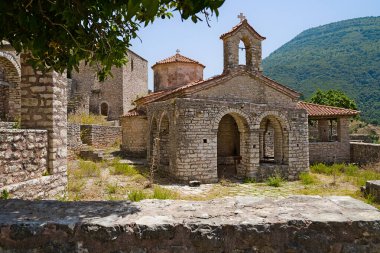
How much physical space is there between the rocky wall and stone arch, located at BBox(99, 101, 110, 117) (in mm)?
26709

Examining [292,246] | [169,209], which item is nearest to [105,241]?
[169,209]

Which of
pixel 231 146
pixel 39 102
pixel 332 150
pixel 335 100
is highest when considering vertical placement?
pixel 335 100

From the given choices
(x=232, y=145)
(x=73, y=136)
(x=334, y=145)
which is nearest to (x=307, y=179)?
(x=232, y=145)

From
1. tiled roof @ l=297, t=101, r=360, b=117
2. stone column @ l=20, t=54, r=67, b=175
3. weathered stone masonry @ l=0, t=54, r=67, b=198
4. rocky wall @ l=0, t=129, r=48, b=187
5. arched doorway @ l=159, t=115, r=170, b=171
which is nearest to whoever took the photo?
rocky wall @ l=0, t=129, r=48, b=187

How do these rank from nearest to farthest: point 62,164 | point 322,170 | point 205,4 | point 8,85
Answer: point 205,4
point 62,164
point 322,170
point 8,85

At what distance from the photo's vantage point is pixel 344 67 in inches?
3497

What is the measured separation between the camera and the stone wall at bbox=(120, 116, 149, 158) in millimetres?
18672

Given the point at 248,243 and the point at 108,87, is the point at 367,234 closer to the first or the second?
the point at 248,243

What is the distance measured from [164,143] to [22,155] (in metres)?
10.1

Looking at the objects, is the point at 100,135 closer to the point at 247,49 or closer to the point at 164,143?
the point at 164,143

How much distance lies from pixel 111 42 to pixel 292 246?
3436 millimetres

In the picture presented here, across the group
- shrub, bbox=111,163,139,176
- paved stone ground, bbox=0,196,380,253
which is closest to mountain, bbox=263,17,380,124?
shrub, bbox=111,163,139,176

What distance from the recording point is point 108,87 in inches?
1232

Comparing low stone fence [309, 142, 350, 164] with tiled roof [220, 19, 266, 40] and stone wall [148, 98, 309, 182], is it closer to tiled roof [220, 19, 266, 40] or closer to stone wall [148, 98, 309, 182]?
stone wall [148, 98, 309, 182]
